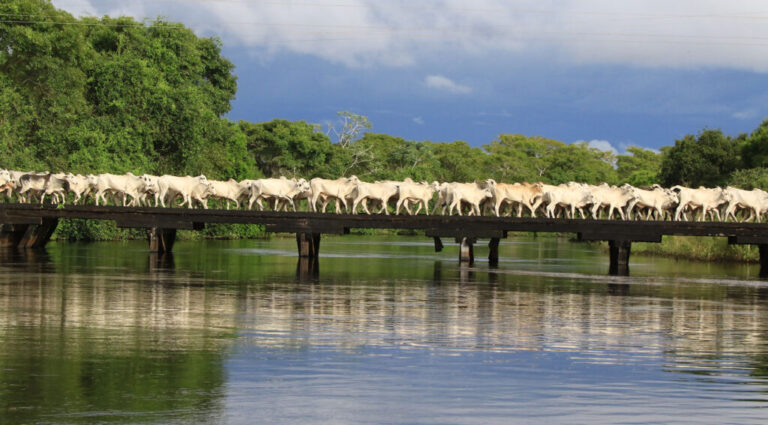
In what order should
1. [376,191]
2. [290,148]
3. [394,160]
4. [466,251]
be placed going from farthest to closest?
[394,160] → [290,148] → [376,191] → [466,251]

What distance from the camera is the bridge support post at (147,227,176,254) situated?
39844mm

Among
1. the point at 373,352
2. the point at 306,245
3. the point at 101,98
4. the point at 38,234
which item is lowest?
the point at 373,352

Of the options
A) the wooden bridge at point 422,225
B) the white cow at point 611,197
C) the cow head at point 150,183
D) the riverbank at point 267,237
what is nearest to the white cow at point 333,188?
the wooden bridge at point 422,225

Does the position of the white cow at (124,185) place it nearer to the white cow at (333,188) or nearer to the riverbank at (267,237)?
the white cow at (333,188)

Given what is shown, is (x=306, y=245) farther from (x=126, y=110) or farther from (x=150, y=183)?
(x=126, y=110)

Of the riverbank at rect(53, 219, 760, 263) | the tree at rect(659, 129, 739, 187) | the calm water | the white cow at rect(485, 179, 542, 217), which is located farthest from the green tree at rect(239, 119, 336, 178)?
the calm water

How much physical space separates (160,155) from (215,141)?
218 inches

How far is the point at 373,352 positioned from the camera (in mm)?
14500

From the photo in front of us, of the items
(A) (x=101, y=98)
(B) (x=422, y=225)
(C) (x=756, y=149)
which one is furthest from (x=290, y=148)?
(B) (x=422, y=225)

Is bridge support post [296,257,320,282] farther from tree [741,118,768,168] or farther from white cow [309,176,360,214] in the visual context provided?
tree [741,118,768,168]

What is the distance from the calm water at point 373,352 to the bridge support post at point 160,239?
1117 centimetres

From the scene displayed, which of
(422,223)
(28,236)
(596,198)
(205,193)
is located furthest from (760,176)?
(28,236)

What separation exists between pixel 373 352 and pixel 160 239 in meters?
27.7

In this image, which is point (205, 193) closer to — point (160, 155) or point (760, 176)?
point (160, 155)
